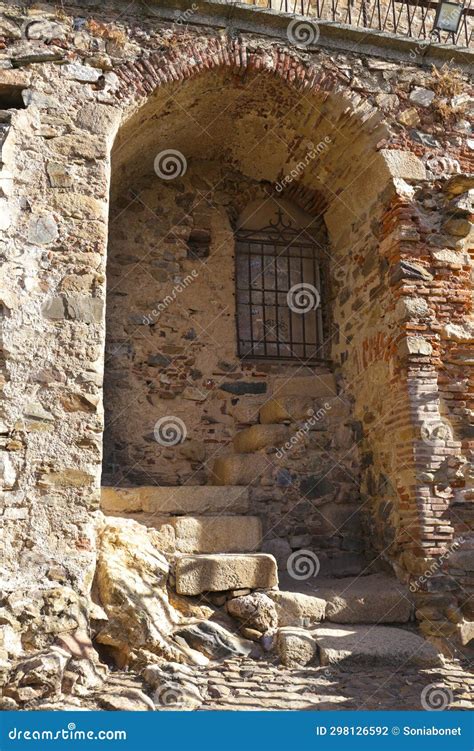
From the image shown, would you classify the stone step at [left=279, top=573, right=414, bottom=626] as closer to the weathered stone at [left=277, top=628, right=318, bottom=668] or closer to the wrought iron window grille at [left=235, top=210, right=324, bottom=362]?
the weathered stone at [left=277, top=628, right=318, bottom=668]

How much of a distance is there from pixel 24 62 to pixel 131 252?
1917 mm

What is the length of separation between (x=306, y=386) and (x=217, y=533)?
1798 millimetres

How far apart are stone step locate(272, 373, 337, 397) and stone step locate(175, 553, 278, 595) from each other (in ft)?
6.34

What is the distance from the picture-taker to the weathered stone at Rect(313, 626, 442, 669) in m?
4.56

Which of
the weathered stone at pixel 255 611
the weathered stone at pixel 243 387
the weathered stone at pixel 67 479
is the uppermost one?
the weathered stone at pixel 243 387

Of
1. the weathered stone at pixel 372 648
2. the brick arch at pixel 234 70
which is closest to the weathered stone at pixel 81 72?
the brick arch at pixel 234 70

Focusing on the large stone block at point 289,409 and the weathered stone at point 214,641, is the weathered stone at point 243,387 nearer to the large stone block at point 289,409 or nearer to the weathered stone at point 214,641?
the large stone block at point 289,409

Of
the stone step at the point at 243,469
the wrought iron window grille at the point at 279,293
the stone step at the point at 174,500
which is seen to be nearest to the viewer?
the stone step at the point at 174,500

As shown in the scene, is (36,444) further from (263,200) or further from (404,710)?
(263,200)

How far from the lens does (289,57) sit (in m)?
5.75

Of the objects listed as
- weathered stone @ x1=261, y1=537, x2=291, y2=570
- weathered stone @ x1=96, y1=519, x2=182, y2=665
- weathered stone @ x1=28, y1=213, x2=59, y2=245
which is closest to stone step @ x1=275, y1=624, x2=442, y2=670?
weathered stone @ x1=96, y1=519, x2=182, y2=665

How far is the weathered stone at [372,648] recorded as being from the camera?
4559 mm

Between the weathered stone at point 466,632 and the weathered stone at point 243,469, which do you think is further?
the weathered stone at point 243,469

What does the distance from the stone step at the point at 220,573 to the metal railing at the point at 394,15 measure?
4.20 m
